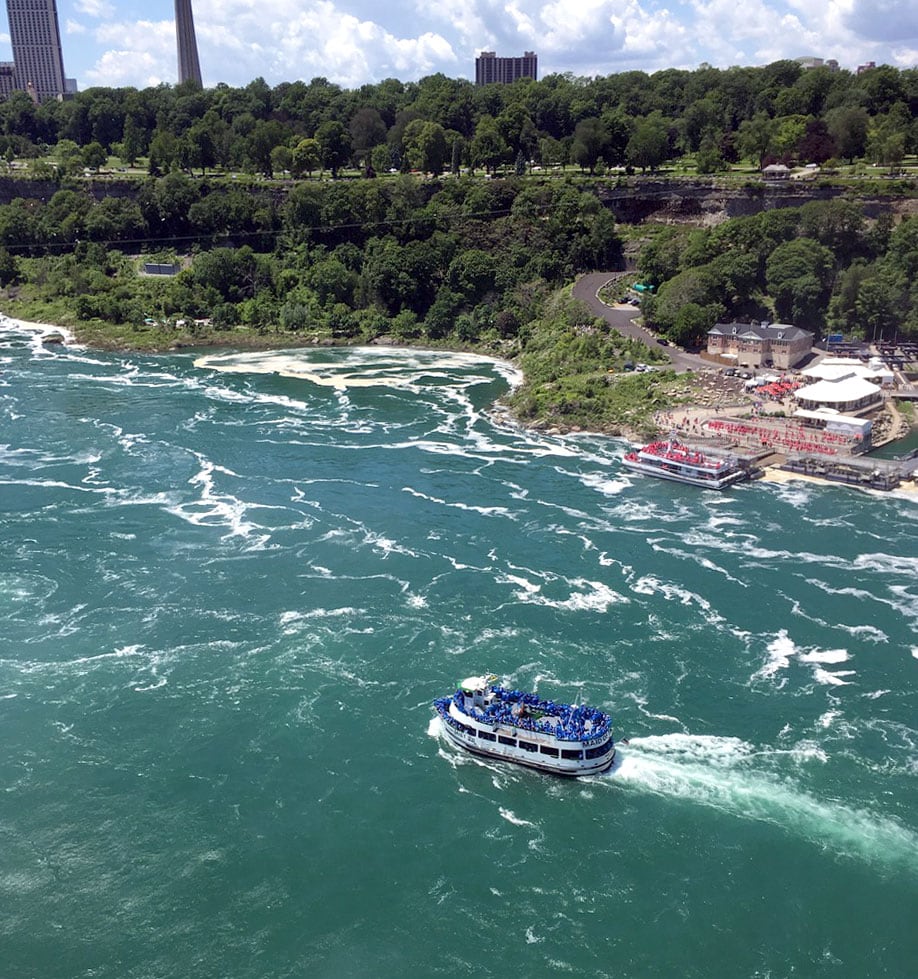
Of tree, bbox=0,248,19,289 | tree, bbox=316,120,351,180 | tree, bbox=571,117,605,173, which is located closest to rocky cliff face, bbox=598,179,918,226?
tree, bbox=571,117,605,173

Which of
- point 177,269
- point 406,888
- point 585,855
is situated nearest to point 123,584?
point 406,888

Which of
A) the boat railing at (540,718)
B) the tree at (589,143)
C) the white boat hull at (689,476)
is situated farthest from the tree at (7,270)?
the boat railing at (540,718)

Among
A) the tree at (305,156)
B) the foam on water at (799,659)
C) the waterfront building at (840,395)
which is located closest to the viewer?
the foam on water at (799,659)

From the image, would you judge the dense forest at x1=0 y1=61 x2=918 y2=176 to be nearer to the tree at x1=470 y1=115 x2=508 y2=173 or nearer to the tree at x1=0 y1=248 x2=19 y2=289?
the tree at x1=470 y1=115 x2=508 y2=173

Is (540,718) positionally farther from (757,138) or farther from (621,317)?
(757,138)

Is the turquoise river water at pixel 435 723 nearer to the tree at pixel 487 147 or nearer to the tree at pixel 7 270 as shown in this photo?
the tree at pixel 7 270

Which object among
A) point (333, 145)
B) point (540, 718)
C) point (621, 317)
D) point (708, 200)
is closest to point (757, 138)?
point (708, 200)
